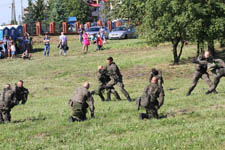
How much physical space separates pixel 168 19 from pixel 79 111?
18.6 meters

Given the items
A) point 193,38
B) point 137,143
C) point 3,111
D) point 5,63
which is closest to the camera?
point 137,143

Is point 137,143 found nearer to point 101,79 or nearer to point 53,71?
point 101,79

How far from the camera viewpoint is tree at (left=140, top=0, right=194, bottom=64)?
3089 centimetres

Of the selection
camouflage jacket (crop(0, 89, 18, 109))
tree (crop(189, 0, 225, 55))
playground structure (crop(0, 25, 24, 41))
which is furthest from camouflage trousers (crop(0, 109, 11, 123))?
playground structure (crop(0, 25, 24, 41))

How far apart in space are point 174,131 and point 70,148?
107 inches

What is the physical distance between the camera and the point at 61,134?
12.5 meters

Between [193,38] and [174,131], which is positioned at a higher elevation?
[193,38]

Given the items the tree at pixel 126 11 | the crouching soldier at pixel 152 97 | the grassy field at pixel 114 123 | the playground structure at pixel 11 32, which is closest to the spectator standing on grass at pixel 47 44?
the playground structure at pixel 11 32

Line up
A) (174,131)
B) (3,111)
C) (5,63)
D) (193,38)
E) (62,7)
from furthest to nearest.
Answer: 1. (62,7)
2. (5,63)
3. (193,38)
4. (3,111)
5. (174,131)

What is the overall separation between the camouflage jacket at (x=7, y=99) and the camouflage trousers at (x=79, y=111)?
1919 mm

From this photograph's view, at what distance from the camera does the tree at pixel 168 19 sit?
3089 centimetres

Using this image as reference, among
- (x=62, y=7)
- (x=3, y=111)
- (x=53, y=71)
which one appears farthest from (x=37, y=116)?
(x=62, y=7)

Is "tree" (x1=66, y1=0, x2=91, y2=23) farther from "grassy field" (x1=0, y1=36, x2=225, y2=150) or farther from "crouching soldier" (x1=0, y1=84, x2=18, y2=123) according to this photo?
"crouching soldier" (x1=0, y1=84, x2=18, y2=123)

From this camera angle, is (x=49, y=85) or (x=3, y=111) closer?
(x=3, y=111)
